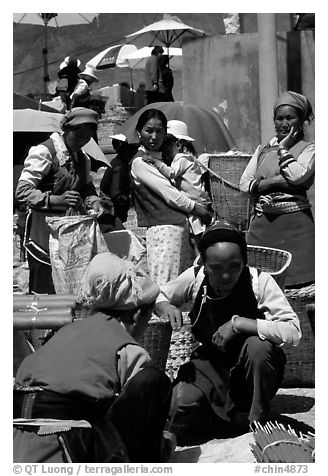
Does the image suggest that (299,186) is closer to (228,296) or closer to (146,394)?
(228,296)

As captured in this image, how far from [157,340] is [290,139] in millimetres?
1731

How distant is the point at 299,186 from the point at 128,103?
9833 millimetres

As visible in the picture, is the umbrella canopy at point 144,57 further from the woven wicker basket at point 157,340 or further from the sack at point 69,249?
the woven wicker basket at point 157,340

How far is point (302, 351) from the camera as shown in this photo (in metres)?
4.89

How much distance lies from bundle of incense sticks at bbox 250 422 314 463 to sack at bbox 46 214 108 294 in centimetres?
178

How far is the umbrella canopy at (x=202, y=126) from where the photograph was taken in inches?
332

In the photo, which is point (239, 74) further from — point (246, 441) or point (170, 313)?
point (246, 441)

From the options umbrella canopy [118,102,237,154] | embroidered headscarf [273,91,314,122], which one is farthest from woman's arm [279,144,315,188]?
umbrella canopy [118,102,237,154]

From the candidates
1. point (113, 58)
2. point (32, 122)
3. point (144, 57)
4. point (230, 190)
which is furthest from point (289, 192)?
point (113, 58)

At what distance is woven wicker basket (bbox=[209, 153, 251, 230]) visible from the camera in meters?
6.18

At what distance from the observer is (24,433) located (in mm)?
2990

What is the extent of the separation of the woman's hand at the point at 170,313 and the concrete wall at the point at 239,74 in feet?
16.7

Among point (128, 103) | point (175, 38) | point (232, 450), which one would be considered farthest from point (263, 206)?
point (175, 38)

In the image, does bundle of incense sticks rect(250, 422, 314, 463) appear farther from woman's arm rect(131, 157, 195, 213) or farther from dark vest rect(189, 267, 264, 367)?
woman's arm rect(131, 157, 195, 213)
